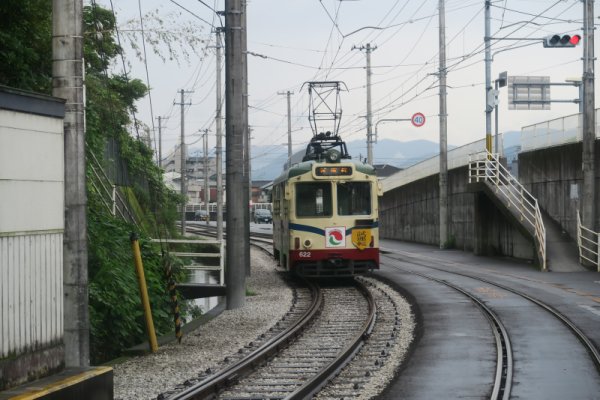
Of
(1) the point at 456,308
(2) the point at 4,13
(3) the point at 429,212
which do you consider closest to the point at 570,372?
(1) the point at 456,308

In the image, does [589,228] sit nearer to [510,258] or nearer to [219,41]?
[510,258]

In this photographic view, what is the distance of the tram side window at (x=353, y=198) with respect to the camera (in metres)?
22.1

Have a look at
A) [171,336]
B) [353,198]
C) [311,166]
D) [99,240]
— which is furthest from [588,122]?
[171,336]

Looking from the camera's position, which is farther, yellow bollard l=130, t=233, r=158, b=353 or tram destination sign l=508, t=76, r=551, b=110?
tram destination sign l=508, t=76, r=551, b=110

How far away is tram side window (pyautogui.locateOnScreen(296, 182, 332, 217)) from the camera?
2214cm

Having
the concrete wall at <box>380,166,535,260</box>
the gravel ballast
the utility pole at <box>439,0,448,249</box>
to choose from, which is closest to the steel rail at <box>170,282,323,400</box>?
the gravel ballast

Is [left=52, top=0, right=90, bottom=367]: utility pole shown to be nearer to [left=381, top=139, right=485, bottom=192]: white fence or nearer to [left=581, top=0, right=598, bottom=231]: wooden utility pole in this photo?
[left=581, top=0, right=598, bottom=231]: wooden utility pole

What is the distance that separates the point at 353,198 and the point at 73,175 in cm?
1345

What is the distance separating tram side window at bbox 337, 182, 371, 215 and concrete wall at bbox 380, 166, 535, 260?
26.8ft

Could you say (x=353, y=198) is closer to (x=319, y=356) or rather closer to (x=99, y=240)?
(x=99, y=240)

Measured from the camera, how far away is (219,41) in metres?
48.1

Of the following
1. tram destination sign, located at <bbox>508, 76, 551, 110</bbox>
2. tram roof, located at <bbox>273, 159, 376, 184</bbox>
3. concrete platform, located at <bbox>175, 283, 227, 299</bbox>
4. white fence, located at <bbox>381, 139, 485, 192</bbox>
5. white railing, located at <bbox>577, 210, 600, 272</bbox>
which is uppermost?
tram destination sign, located at <bbox>508, 76, 551, 110</bbox>

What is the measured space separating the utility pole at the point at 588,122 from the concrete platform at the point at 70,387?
20102mm

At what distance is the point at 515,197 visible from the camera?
28.5 m
